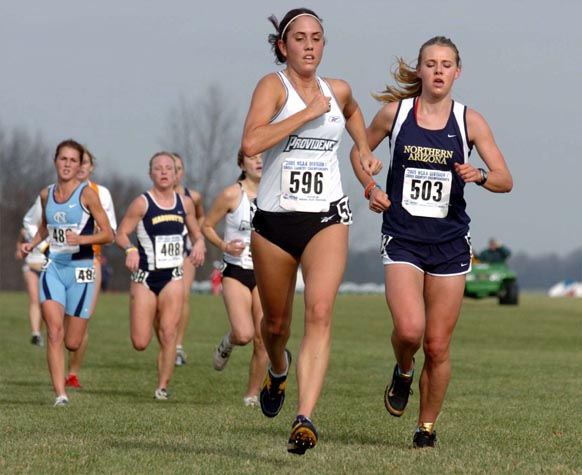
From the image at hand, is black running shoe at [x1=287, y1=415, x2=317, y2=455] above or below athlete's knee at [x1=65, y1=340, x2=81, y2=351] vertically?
below

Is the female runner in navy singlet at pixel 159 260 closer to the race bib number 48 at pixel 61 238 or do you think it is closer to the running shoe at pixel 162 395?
the running shoe at pixel 162 395

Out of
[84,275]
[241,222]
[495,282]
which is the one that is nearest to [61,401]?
[84,275]

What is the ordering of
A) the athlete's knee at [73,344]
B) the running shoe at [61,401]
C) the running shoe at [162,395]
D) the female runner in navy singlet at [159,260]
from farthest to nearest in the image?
1. the female runner in navy singlet at [159,260]
2. the running shoe at [162,395]
3. the athlete's knee at [73,344]
4. the running shoe at [61,401]

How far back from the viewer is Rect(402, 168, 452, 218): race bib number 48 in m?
7.68

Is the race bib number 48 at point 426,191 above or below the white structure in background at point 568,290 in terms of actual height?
below

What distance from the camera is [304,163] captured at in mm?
7176

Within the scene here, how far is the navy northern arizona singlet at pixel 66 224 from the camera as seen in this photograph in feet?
37.3

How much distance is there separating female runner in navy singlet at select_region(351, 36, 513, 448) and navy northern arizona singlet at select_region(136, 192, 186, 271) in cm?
488

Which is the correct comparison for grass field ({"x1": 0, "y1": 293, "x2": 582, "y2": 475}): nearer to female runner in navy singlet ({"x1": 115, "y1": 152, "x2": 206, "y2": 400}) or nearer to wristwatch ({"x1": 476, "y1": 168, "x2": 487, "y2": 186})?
female runner in navy singlet ({"x1": 115, "y1": 152, "x2": 206, "y2": 400})

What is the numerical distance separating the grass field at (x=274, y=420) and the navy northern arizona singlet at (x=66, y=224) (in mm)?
1353

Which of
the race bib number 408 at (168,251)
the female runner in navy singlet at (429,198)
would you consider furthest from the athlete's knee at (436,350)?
the race bib number 408 at (168,251)

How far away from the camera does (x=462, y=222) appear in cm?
784

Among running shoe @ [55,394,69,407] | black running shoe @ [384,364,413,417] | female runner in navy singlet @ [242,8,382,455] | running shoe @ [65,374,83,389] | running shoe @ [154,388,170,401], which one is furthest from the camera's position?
running shoe @ [65,374,83,389]

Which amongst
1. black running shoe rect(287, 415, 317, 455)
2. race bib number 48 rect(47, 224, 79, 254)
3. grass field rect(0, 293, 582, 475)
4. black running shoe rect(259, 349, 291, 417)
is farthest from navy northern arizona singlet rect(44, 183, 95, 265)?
black running shoe rect(287, 415, 317, 455)
